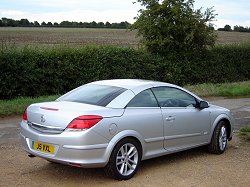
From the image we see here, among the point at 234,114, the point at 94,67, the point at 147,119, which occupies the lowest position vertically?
the point at 234,114

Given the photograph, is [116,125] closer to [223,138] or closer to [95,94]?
[95,94]

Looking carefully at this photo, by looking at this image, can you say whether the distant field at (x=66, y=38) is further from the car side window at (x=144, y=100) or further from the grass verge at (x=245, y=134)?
the car side window at (x=144, y=100)

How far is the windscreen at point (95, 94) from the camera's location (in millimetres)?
6516

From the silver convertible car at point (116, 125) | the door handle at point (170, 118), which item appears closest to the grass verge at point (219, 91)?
the silver convertible car at point (116, 125)

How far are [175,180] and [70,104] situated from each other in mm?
1981

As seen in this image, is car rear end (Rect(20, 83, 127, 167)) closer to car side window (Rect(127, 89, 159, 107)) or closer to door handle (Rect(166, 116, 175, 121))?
car side window (Rect(127, 89, 159, 107))

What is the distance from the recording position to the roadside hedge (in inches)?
581

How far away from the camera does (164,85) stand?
743 centimetres

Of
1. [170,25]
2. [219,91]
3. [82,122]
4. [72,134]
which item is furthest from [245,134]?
[170,25]

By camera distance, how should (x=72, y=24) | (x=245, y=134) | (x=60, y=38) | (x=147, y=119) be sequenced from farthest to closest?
(x=72, y=24), (x=60, y=38), (x=245, y=134), (x=147, y=119)

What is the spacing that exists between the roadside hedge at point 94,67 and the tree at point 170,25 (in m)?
0.64

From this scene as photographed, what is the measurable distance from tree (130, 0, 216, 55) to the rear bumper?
14566 mm

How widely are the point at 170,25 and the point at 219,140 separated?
12673mm

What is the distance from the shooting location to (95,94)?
6.79 metres
